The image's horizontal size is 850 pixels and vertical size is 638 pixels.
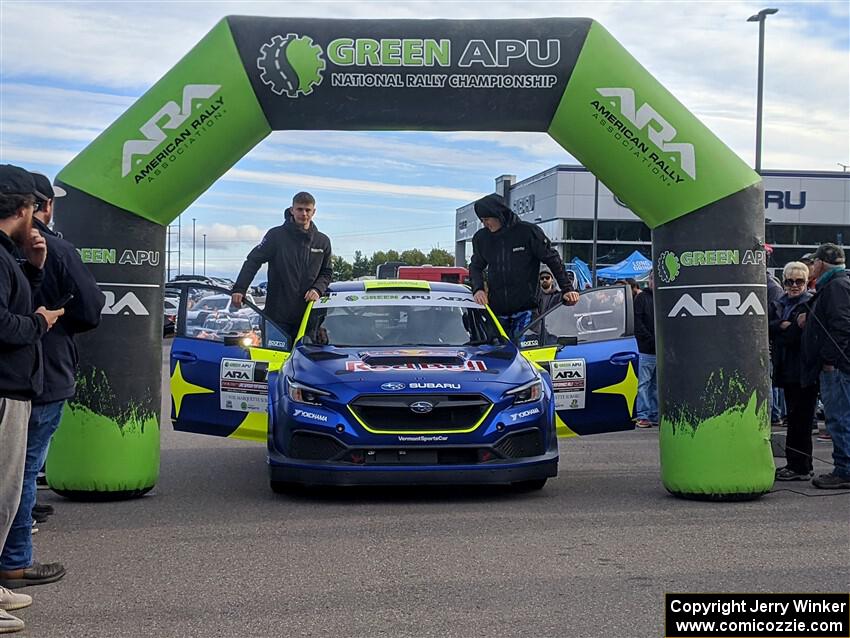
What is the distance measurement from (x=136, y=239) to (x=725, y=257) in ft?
13.6

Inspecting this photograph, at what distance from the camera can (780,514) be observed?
738 cm

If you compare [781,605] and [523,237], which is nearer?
[781,605]

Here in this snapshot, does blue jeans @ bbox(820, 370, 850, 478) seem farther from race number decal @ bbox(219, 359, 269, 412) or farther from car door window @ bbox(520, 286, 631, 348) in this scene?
race number decal @ bbox(219, 359, 269, 412)

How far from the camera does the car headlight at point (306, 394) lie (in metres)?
7.53

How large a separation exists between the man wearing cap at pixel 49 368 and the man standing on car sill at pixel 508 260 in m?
4.19

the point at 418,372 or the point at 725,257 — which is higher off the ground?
the point at 725,257

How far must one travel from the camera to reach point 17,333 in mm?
4859

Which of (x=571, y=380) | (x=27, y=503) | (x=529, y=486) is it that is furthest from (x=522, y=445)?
(x=27, y=503)

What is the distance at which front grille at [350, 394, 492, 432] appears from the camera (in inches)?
293

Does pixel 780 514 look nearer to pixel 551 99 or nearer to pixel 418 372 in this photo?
pixel 418 372

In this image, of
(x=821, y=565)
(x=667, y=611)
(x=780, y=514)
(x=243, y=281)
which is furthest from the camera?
(x=243, y=281)

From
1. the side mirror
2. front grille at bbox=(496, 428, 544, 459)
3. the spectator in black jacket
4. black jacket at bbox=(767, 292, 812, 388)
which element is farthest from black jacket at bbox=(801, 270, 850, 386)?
the spectator in black jacket

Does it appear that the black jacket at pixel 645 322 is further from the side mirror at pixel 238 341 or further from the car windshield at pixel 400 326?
the side mirror at pixel 238 341

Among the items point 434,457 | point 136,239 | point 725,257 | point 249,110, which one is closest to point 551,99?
point 725,257
